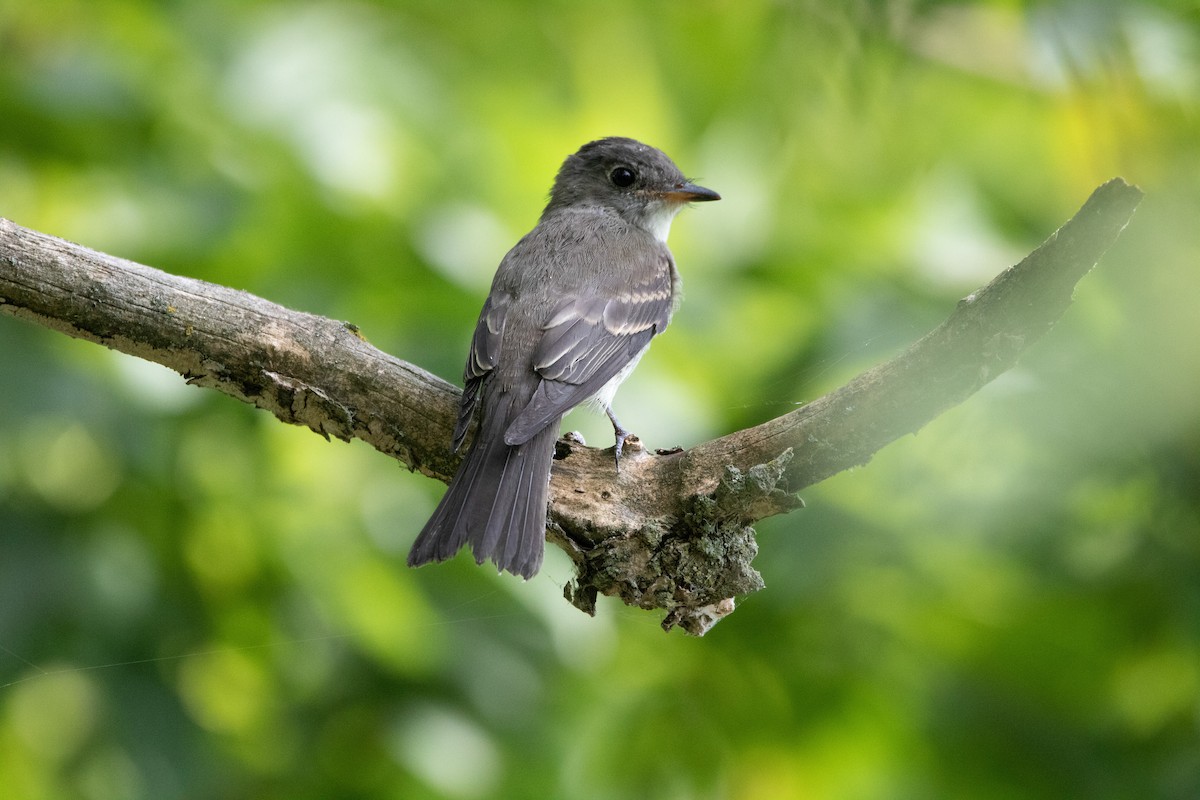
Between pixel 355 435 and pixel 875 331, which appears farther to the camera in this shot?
pixel 875 331

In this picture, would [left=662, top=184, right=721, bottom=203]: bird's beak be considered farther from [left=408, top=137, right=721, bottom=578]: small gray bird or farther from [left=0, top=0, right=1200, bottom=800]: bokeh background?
[left=0, top=0, right=1200, bottom=800]: bokeh background

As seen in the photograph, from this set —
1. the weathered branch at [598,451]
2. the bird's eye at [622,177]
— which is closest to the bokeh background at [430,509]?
the bird's eye at [622,177]

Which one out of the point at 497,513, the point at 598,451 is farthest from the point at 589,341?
the point at 497,513

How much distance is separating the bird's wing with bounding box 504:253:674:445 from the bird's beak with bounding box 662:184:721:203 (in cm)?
51

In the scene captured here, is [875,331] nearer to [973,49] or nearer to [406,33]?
[973,49]

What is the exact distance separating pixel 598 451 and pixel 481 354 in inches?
22.0

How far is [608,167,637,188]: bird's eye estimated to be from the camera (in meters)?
5.27

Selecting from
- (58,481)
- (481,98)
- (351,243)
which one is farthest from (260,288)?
(481,98)

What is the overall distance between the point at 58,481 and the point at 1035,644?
366 cm

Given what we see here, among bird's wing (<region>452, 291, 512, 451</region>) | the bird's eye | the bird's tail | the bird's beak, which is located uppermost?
the bird's eye

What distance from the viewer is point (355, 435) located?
11.9 ft

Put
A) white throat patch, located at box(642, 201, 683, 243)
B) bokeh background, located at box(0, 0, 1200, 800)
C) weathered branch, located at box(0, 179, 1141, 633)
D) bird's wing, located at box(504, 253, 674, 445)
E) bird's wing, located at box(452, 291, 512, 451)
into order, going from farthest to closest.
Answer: white throat patch, located at box(642, 201, 683, 243) → bokeh background, located at box(0, 0, 1200, 800) → bird's wing, located at box(504, 253, 674, 445) → bird's wing, located at box(452, 291, 512, 451) → weathered branch, located at box(0, 179, 1141, 633)

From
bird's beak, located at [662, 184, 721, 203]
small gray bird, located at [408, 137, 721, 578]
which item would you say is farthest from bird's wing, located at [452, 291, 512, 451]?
bird's beak, located at [662, 184, 721, 203]

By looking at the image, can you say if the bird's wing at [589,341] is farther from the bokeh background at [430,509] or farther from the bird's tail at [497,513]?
the bokeh background at [430,509]
